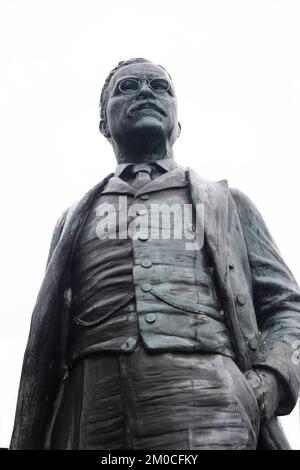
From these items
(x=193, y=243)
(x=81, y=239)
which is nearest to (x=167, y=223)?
(x=193, y=243)

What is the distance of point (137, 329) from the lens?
5.43 m

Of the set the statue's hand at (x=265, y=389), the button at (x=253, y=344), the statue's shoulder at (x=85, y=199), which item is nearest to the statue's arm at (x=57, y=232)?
the statue's shoulder at (x=85, y=199)

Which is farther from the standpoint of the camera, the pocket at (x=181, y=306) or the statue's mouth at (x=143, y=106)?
the statue's mouth at (x=143, y=106)

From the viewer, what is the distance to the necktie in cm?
663

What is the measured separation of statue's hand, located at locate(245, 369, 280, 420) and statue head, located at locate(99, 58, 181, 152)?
7.21 ft

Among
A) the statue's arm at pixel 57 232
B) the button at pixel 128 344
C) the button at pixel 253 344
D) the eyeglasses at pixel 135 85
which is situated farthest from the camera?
the eyeglasses at pixel 135 85

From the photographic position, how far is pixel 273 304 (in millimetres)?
6059

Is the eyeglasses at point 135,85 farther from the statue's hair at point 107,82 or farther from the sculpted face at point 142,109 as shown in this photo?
the statue's hair at point 107,82

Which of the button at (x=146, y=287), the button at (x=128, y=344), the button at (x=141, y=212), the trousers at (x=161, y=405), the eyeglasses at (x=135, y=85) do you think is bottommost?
the trousers at (x=161, y=405)

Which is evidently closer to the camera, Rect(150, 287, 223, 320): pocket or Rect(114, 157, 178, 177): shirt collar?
Rect(150, 287, 223, 320): pocket

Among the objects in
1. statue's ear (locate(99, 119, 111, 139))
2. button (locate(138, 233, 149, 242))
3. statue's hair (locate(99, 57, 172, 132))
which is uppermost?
statue's hair (locate(99, 57, 172, 132))

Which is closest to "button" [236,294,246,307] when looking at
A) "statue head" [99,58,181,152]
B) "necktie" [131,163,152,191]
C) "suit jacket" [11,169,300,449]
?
"suit jacket" [11,169,300,449]

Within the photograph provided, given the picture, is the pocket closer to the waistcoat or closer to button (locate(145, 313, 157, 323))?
the waistcoat

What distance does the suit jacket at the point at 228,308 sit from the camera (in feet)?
18.3
